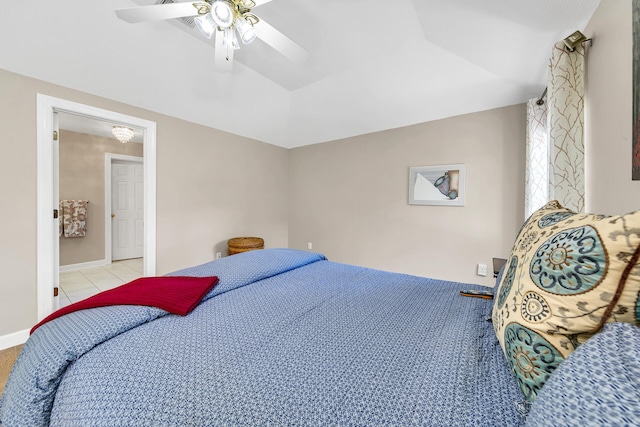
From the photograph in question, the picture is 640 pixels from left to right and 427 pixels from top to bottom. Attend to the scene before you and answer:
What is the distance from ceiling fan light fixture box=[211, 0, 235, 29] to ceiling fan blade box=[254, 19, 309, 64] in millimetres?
164

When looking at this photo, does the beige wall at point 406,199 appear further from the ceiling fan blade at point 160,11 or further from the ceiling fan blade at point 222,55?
the ceiling fan blade at point 160,11

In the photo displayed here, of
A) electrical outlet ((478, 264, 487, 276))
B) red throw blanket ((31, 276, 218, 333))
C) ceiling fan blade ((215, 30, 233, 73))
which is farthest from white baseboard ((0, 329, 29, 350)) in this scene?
electrical outlet ((478, 264, 487, 276))

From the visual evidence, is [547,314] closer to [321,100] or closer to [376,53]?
[376,53]

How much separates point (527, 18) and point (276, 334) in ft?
7.97

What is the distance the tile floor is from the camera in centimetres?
317

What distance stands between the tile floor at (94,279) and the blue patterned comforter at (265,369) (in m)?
2.88

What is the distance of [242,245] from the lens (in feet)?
11.1

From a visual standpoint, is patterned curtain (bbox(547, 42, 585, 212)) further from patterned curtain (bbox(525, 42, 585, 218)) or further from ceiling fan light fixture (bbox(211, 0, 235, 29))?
Answer: ceiling fan light fixture (bbox(211, 0, 235, 29))

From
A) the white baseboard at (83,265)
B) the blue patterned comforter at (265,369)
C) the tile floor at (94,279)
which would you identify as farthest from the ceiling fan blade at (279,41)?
the white baseboard at (83,265)

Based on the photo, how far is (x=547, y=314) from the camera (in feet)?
1.97

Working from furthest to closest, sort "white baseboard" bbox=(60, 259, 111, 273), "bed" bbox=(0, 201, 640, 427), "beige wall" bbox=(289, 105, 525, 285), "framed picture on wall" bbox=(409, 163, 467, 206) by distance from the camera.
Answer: "white baseboard" bbox=(60, 259, 111, 273), "framed picture on wall" bbox=(409, 163, 467, 206), "beige wall" bbox=(289, 105, 525, 285), "bed" bbox=(0, 201, 640, 427)

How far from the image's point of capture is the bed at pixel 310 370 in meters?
0.46

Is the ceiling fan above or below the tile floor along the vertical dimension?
above

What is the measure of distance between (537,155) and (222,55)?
2.86 metres
